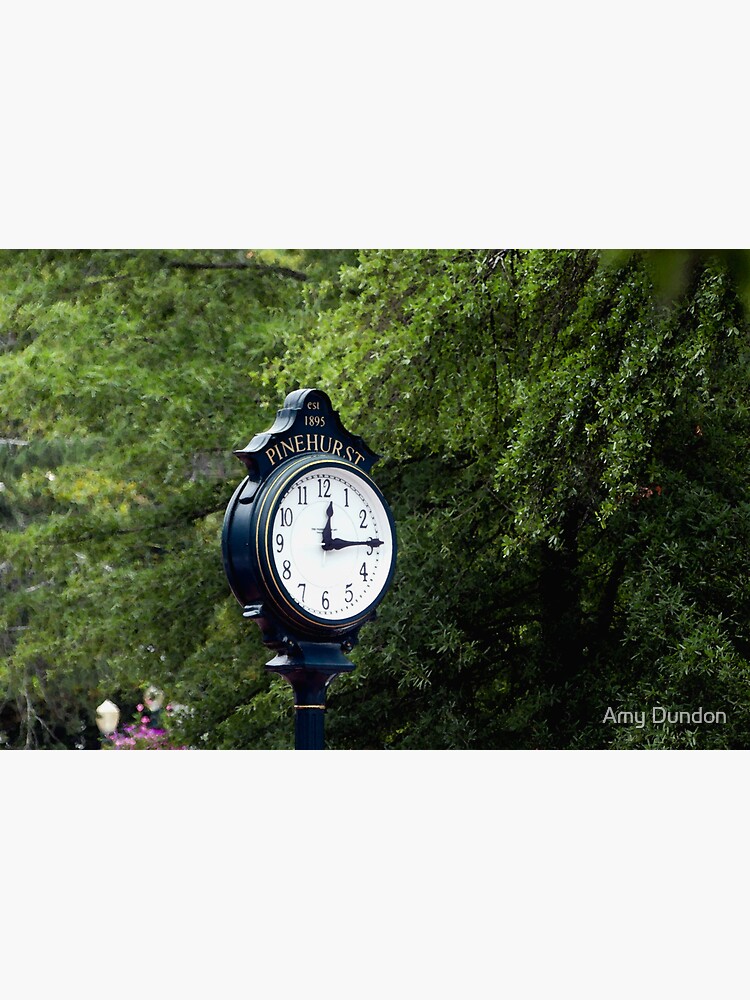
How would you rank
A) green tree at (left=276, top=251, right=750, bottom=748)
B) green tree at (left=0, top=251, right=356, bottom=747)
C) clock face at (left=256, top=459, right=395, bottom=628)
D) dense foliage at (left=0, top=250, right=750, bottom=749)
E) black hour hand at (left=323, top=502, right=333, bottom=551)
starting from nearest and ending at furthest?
1. clock face at (left=256, top=459, right=395, bottom=628)
2. black hour hand at (left=323, top=502, right=333, bottom=551)
3. green tree at (left=276, top=251, right=750, bottom=748)
4. dense foliage at (left=0, top=250, right=750, bottom=749)
5. green tree at (left=0, top=251, right=356, bottom=747)

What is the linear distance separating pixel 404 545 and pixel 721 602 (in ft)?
6.26

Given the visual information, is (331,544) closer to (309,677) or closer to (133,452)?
(309,677)

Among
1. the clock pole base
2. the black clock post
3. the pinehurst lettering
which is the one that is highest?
the pinehurst lettering

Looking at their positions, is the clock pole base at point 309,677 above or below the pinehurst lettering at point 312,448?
below

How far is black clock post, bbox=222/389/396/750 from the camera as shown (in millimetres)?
6195

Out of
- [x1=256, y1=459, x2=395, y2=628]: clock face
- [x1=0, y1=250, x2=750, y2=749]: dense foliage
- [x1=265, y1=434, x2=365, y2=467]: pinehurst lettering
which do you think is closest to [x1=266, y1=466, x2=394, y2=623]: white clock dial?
[x1=256, y1=459, x2=395, y2=628]: clock face

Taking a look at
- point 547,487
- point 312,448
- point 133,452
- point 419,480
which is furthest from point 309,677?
point 133,452

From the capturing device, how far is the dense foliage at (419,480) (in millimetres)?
10094

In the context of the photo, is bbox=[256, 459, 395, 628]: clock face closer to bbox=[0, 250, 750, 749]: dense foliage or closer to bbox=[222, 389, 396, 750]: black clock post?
bbox=[222, 389, 396, 750]: black clock post

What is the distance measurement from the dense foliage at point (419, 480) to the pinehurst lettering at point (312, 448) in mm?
3238

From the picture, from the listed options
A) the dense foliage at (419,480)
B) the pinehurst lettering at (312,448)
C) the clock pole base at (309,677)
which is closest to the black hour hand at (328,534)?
the pinehurst lettering at (312,448)

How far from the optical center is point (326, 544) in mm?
6328

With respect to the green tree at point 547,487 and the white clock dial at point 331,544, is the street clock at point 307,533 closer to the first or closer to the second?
the white clock dial at point 331,544

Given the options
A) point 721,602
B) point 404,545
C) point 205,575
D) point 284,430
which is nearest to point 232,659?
point 205,575
